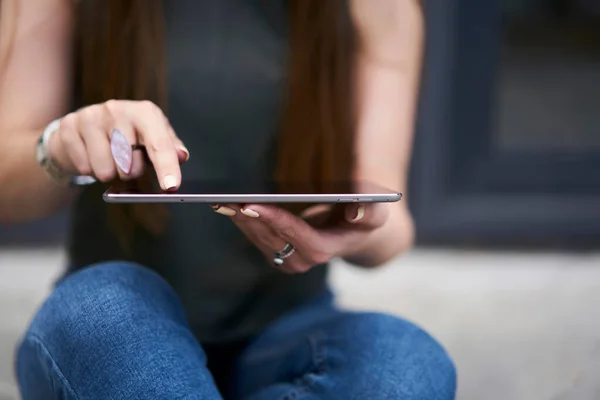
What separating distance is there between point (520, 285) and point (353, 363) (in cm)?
73

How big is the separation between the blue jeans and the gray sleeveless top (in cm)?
9

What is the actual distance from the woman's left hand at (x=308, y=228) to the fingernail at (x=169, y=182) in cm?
3

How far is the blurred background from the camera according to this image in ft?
3.34

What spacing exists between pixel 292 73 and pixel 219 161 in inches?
5.7

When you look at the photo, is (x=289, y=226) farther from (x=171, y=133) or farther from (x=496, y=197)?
(x=496, y=197)

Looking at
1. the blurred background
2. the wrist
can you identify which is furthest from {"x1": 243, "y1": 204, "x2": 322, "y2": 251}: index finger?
the blurred background

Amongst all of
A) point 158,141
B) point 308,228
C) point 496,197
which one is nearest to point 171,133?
point 158,141

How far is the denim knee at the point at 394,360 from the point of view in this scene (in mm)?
466

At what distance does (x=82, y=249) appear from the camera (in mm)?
646

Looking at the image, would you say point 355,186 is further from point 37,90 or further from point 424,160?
point 424,160

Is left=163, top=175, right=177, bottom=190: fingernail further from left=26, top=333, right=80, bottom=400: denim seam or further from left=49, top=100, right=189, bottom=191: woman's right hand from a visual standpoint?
left=26, top=333, right=80, bottom=400: denim seam

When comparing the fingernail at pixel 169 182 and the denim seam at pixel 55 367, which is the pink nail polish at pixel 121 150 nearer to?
the fingernail at pixel 169 182

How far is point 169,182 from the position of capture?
40cm

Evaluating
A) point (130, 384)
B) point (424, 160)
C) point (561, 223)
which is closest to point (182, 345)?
point (130, 384)
